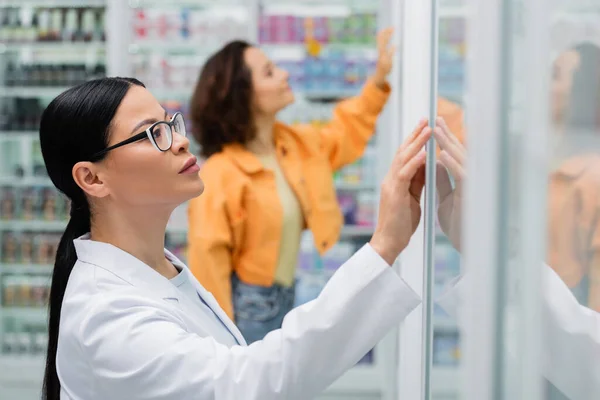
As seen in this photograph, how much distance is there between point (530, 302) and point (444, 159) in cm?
41

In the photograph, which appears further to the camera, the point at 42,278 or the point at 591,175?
the point at 42,278

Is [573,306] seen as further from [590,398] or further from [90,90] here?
[90,90]

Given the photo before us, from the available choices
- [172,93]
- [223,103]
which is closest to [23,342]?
[172,93]

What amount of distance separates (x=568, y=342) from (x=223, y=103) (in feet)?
7.80

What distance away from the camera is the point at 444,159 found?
1.03 meters

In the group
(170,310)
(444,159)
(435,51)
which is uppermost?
(435,51)

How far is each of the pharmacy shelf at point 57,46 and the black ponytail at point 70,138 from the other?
3.43 meters

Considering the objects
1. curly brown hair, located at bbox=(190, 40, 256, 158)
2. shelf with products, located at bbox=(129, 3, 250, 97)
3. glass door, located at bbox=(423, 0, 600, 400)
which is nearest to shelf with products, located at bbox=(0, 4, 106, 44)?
shelf with products, located at bbox=(129, 3, 250, 97)

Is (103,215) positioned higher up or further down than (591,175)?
further down

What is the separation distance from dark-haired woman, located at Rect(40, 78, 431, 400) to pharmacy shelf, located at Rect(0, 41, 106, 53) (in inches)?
135

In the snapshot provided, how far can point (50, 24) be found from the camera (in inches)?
187

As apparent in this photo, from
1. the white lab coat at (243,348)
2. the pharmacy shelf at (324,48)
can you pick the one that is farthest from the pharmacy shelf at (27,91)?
the white lab coat at (243,348)

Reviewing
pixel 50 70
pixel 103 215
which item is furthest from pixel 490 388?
pixel 50 70

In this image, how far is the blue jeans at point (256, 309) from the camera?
2738mm
